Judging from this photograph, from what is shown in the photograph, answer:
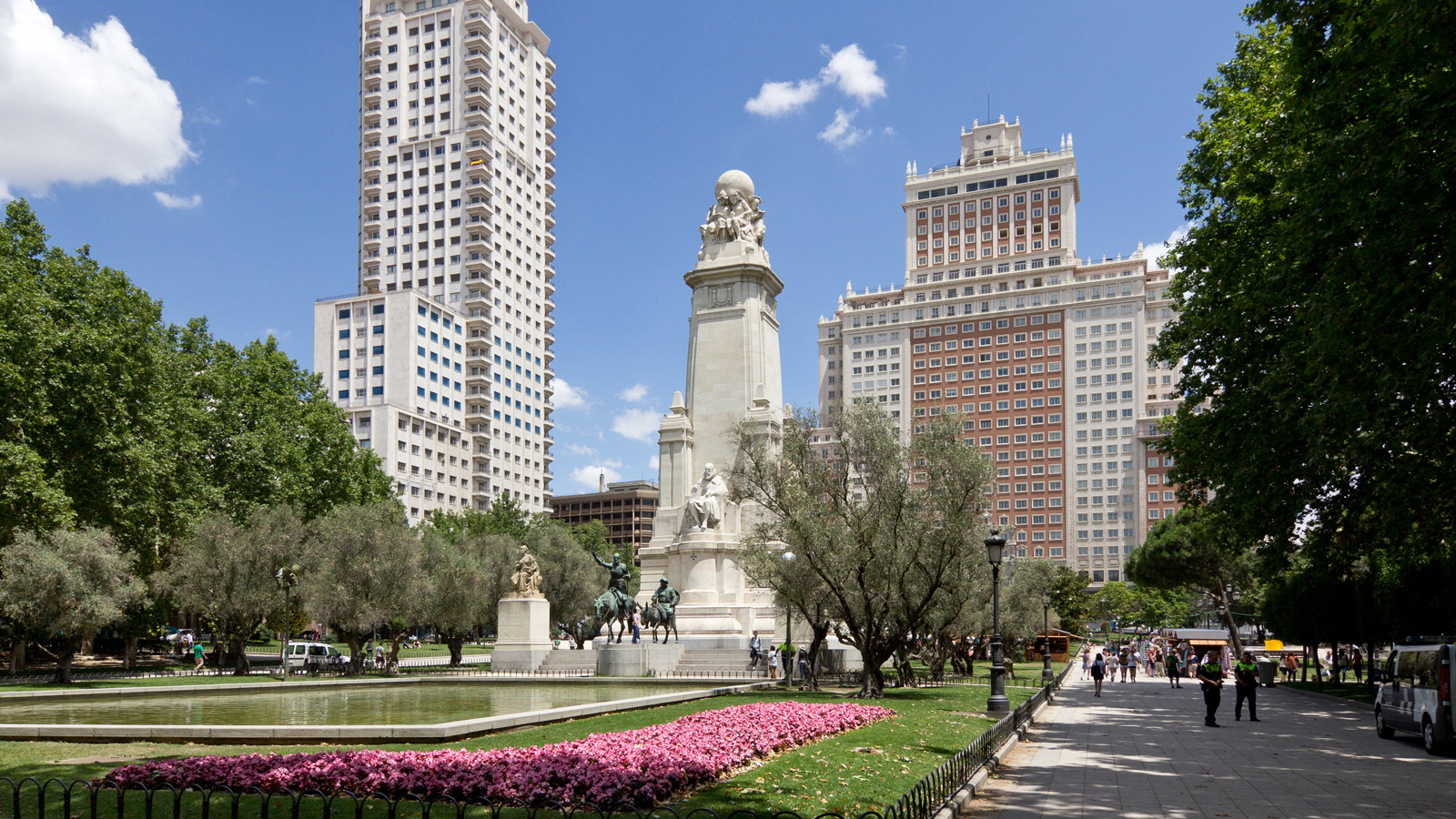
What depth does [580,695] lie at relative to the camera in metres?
25.8

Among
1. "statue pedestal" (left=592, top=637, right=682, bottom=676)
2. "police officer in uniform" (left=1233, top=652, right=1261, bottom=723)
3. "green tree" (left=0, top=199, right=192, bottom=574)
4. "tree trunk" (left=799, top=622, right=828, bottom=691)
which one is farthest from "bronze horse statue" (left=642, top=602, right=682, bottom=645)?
"police officer in uniform" (left=1233, top=652, right=1261, bottom=723)

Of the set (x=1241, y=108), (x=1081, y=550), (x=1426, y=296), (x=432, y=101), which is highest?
(x=432, y=101)

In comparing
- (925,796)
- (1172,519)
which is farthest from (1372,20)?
(1172,519)

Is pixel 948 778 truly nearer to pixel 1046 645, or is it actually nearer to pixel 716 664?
pixel 716 664

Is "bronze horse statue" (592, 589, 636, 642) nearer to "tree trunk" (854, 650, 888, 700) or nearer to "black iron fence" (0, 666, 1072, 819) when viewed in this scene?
"tree trunk" (854, 650, 888, 700)

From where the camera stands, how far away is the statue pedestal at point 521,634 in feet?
129

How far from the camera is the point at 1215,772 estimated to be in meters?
15.9

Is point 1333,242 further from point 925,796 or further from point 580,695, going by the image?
point 580,695

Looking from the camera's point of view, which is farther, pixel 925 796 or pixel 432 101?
pixel 432 101

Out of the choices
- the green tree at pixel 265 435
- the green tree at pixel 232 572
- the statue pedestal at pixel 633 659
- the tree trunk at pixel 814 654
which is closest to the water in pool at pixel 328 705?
the tree trunk at pixel 814 654

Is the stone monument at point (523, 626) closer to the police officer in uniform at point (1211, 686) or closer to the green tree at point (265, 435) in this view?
the green tree at point (265, 435)

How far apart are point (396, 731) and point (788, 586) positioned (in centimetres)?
1439

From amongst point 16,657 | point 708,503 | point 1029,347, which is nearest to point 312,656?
point 16,657

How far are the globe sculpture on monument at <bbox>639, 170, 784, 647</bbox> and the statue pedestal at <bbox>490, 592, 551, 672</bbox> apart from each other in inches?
241
